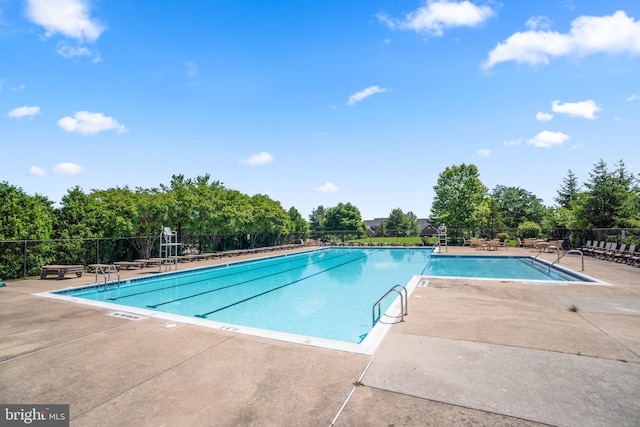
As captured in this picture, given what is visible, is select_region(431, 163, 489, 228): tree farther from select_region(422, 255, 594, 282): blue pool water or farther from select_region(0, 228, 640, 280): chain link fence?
select_region(422, 255, 594, 282): blue pool water

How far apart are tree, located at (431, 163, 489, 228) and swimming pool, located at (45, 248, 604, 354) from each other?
9309 millimetres

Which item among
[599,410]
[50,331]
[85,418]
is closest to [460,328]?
[599,410]

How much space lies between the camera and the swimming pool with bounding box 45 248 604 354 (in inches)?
255

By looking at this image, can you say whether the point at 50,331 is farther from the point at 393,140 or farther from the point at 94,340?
the point at 393,140

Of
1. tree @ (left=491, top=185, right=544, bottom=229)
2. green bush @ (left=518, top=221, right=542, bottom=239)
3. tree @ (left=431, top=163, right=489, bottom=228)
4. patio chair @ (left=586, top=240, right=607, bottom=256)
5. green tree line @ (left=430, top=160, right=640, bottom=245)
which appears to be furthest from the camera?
tree @ (left=491, top=185, right=544, bottom=229)

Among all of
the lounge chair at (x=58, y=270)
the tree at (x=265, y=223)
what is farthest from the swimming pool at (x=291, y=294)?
the tree at (x=265, y=223)

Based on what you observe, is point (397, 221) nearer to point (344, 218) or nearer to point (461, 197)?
point (344, 218)

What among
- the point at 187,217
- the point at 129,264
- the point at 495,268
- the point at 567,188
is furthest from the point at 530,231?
the point at 567,188

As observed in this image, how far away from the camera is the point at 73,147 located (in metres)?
13.2

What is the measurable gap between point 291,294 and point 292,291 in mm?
469

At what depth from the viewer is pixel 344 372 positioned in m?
3.51

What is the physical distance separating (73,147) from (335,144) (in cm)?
1573

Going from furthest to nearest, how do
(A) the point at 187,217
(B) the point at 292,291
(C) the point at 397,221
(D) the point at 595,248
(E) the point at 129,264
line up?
(C) the point at 397,221
(A) the point at 187,217
(D) the point at 595,248
(E) the point at 129,264
(B) the point at 292,291

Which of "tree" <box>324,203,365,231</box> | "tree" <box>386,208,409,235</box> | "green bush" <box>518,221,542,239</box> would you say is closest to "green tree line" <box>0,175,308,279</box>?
"green bush" <box>518,221,542,239</box>
